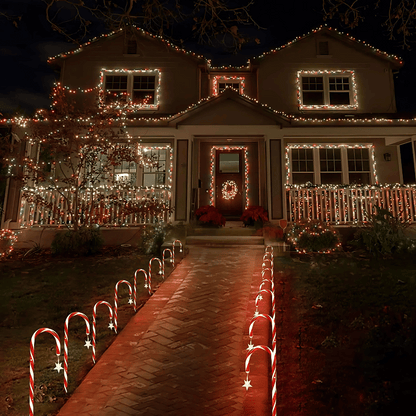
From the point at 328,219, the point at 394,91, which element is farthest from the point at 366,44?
the point at 328,219

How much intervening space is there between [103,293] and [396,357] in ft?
15.2

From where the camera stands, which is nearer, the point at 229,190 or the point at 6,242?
the point at 6,242

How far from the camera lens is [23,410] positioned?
10.1 feet

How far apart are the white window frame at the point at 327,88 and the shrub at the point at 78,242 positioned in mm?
9035

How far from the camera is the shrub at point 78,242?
379 inches

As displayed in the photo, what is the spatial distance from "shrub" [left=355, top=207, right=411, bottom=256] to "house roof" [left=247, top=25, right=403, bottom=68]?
7.73 meters

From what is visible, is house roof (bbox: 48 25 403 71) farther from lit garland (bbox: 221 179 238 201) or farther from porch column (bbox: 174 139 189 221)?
lit garland (bbox: 221 179 238 201)

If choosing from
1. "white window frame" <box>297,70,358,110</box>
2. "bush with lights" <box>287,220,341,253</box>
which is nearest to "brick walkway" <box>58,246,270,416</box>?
"bush with lights" <box>287,220,341,253</box>

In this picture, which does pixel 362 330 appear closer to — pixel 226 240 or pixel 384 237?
pixel 384 237

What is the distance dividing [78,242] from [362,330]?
7334 mm

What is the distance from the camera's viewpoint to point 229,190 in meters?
13.7

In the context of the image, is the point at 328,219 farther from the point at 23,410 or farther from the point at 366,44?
the point at 23,410

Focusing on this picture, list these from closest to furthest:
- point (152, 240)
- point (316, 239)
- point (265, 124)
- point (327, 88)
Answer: point (316, 239) → point (152, 240) → point (265, 124) → point (327, 88)

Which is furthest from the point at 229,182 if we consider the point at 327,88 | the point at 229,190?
the point at 327,88
